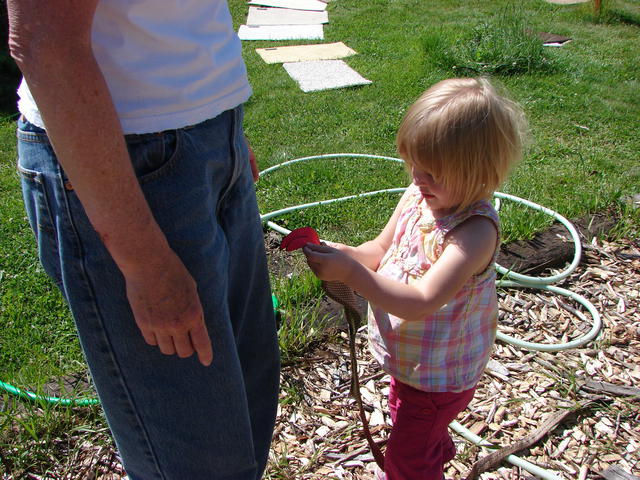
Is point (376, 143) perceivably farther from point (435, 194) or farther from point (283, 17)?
point (283, 17)

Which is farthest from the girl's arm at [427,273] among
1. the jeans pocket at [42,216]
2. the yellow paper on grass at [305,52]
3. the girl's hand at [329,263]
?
the yellow paper on grass at [305,52]

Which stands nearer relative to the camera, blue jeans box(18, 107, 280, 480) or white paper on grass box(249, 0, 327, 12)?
blue jeans box(18, 107, 280, 480)

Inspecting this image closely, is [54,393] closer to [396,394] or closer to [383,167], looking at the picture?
[396,394]

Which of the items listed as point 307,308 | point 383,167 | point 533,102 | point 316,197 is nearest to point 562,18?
point 533,102

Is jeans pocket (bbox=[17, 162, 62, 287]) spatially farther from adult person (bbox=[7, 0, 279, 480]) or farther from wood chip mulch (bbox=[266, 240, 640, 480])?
wood chip mulch (bbox=[266, 240, 640, 480])

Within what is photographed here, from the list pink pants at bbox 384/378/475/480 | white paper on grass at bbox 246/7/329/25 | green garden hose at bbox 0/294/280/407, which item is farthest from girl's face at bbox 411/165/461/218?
white paper on grass at bbox 246/7/329/25

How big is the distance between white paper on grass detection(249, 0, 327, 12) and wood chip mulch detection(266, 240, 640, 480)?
675 centimetres

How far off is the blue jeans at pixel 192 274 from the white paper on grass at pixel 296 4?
7.64 metres

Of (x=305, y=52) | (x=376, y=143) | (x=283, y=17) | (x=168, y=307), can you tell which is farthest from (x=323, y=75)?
(x=168, y=307)

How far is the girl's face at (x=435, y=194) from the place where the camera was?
1476mm

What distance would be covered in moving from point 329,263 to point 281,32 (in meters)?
6.50

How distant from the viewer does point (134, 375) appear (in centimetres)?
119

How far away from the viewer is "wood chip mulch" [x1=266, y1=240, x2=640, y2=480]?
2082 millimetres

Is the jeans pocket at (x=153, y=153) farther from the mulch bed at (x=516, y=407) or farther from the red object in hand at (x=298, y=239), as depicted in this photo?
the mulch bed at (x=516, y=407)
